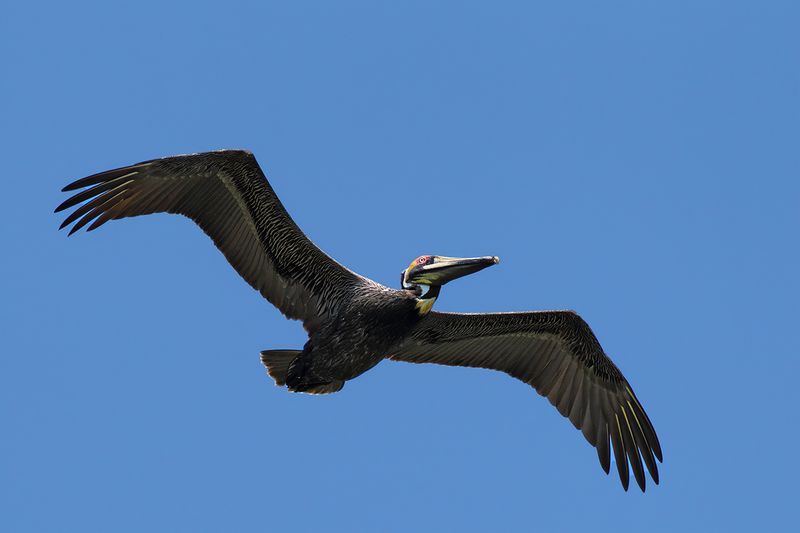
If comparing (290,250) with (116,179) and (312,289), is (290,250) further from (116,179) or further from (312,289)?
(116,179)

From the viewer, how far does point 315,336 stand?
44.4ft

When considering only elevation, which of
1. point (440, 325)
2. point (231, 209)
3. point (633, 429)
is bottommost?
point (633, 429)

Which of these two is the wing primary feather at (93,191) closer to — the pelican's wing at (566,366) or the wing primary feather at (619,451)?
the pelican's wing at (566,366)

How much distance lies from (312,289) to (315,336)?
0.76 metres

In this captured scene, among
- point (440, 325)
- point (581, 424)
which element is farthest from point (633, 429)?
point (440, 325)

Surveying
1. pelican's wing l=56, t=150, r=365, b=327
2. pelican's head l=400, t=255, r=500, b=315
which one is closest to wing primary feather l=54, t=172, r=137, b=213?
pelican's wing l=56, t=150, r=365, b=327

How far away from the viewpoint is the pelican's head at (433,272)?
43.1 feet

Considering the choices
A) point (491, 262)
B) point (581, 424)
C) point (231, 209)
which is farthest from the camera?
point (581, 424)

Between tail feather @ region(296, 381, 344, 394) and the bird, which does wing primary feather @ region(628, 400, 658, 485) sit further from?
tail feather @ region(296, 381, 344, 394)

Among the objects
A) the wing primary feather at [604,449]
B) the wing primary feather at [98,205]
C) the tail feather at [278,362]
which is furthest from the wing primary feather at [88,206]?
the wing primary feather at [604,449]

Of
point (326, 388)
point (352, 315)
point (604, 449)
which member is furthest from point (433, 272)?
point (604, 449)

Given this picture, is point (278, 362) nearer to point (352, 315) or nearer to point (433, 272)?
point (352, 315)

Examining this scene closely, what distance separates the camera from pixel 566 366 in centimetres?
1489

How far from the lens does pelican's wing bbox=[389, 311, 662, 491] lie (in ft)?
48.2
